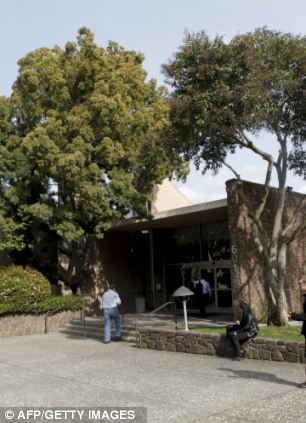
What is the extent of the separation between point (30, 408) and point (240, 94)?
29.1 feet

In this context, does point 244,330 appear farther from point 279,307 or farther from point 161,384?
point 279,307

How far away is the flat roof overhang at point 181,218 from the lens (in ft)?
60.3

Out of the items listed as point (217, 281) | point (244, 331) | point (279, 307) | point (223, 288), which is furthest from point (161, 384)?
point (217, 281)

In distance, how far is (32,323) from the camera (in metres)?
18.0

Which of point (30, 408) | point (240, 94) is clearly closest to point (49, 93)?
point (240, 94)

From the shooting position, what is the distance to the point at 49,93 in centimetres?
1825

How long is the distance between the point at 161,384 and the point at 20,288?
10231mm

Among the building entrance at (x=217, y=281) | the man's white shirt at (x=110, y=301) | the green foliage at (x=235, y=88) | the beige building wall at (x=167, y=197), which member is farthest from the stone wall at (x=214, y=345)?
the beige building wall at (x=167, y=197)

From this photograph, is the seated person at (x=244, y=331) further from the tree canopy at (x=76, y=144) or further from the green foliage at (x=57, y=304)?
the green foliage at (x=57, y=304)

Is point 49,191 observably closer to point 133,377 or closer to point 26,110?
point 26,110

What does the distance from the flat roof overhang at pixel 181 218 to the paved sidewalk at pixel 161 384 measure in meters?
6.99

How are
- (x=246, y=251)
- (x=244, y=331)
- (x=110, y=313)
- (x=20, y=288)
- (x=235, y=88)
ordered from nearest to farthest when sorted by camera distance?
(x=244, y=331)
(x=235, y=88)
(x=110, y=313)
(x=246, y=251)
(x=20, y=288)

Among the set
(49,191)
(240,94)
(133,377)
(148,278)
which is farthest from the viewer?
(148,278)

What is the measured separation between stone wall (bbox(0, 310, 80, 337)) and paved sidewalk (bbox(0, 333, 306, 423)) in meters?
4.61
